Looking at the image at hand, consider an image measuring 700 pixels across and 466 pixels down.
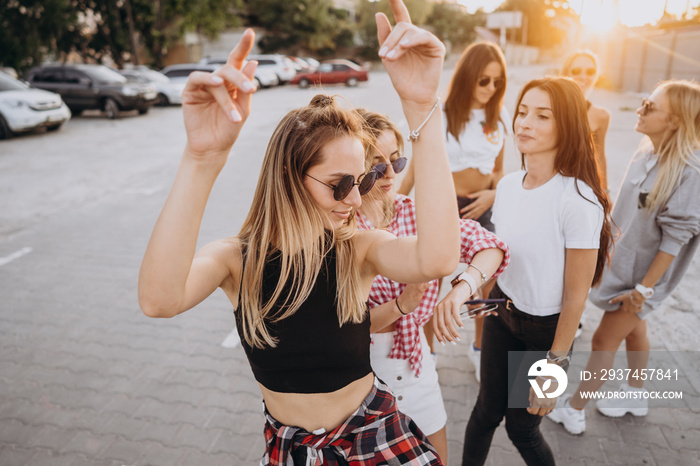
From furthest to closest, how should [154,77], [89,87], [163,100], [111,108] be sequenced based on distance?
[163,100] < [154,77] < [111,108] < [89,87]

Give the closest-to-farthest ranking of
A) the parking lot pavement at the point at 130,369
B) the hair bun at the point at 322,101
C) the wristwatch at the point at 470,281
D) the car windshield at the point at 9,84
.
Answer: the hair bun at the point at 322,101
the wristwatch at the point at 470,281
the parking lot pavement at the point at 130,369
the car windshield at the point at 9,84

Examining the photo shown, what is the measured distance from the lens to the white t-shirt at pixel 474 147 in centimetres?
343

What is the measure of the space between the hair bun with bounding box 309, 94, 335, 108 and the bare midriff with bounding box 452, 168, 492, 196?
6.72ft

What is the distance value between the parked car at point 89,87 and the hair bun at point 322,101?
16.3 meters

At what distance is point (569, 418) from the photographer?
2.93 m

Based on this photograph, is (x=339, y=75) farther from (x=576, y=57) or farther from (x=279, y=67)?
(x=576, y=57)

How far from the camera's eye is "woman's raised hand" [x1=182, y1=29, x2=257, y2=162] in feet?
3.66

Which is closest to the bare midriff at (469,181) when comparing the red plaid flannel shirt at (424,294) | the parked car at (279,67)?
the red plaid flannel shirt at (424,294)

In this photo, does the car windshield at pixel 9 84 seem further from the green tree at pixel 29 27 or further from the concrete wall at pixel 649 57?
the concrete wall at pixel 649 57

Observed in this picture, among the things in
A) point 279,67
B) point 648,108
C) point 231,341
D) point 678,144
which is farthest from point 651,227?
point 279,67

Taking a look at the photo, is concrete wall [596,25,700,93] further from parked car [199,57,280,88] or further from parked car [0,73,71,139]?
parked car [199,57,280,88]

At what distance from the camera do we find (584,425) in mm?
2920

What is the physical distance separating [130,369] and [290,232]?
300cm

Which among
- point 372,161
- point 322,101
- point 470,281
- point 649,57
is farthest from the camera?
point 649,57
